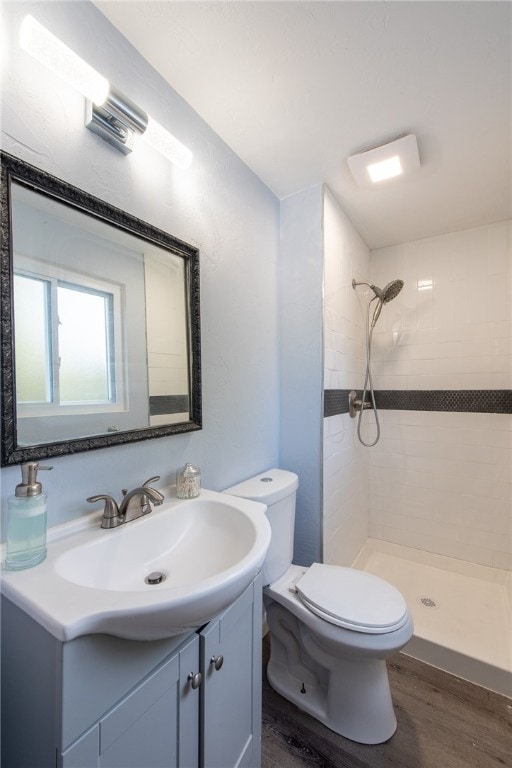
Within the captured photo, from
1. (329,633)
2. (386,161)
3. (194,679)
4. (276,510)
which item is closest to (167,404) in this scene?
(276,510)

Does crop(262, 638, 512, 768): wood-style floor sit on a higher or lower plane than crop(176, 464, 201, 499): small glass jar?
lower

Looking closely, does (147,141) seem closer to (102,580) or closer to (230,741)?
(102,580)

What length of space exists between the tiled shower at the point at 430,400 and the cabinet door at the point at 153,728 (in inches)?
44.9

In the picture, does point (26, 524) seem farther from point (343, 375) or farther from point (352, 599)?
point (343, 375)

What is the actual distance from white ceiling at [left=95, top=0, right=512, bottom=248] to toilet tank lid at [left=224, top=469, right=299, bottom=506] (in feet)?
4.84

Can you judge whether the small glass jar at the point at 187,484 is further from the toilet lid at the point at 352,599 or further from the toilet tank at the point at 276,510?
the toilet lid at the point at 352,599

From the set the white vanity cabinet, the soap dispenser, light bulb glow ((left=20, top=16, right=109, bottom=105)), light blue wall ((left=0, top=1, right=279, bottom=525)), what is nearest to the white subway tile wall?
light blue wall ((left=0, top=1, right=279, bottom=525))

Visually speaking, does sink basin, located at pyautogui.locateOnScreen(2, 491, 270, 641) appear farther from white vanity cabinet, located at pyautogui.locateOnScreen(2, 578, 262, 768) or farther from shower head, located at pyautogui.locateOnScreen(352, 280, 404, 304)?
shower head, located at pyautogui.locateOnScreen(352, 280, 404, 304)

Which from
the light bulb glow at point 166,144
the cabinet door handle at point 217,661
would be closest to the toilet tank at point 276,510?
the cabinet door handle at point 217,661

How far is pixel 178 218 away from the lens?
3.84 feet

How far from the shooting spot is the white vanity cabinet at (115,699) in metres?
0.54

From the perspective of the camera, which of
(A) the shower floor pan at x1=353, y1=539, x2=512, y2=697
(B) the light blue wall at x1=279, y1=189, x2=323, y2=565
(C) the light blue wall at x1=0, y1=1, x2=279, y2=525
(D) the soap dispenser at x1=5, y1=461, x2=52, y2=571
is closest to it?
(D) the soap dispenser at x1=5, y1=461, x2=52, y2=571

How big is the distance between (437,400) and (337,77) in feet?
6.24

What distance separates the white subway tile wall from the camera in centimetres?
205
